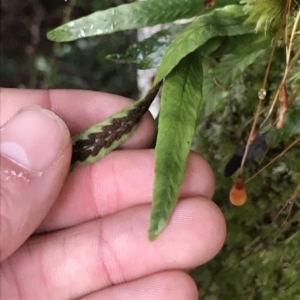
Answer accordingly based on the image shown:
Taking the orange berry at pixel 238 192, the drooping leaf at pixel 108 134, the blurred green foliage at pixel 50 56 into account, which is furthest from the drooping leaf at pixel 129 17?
the blurred green foliage at pixel 50 56

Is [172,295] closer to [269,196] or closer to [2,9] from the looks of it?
[269,196]

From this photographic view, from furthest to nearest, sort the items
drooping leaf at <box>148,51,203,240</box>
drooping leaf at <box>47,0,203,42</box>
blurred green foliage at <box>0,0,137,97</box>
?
1. blurred green foliage at <box>0,0,137,97</box>
2. drooping leaf at <box>47,0,203,42</box>
3. drooping leaf at <box>148,51,203,240</box>

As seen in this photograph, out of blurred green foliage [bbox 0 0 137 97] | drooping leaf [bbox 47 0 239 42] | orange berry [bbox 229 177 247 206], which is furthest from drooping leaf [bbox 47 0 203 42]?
blurred green foliage [bbox 0 0 137 97]

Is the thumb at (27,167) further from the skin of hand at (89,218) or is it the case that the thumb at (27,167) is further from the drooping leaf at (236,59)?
the drooping leaf at (236,59)

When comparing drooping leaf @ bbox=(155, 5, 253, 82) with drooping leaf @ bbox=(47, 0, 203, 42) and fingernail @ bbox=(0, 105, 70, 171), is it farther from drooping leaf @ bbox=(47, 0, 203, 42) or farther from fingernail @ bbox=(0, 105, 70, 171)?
fingernail @ bbox=(0, 105, 70, 171)

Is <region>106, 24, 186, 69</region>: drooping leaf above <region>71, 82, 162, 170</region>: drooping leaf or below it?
above

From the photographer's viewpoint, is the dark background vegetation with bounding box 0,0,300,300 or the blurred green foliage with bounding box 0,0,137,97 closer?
the dark background vegetation with bounding box 0,0,300,300

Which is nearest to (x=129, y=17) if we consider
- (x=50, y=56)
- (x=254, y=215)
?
(x=254, y=215)

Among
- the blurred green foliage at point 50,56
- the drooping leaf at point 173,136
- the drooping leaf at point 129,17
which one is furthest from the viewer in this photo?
the blurred green foliage at point 50,56

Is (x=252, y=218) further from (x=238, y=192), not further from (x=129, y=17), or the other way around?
(x=129, y=17)

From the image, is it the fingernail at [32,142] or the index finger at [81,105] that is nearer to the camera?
the fingernail at [32,142]
